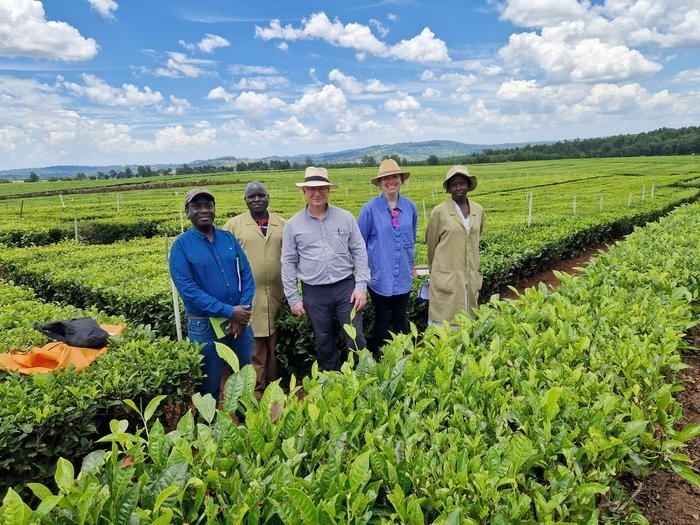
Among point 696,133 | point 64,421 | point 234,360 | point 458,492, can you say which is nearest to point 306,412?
point 234,360

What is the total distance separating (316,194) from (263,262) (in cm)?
88

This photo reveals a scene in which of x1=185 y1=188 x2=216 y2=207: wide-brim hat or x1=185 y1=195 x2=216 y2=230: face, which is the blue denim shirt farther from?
x1=185 y1=188 x2=216 y2=207: wide-brim hat

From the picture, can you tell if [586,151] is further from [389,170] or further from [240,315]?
[240,315]

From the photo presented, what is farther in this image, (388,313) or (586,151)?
(586,151)

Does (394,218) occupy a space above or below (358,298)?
above

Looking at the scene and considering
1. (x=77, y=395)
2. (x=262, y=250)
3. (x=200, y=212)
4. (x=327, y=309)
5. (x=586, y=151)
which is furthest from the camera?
(x=586, y=151)

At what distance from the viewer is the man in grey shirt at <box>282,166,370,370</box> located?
436 cm

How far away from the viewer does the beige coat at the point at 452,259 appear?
495cm

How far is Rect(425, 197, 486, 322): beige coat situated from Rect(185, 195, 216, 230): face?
2172mm

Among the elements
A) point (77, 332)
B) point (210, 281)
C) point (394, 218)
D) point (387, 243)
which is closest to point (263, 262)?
point (210, 281)

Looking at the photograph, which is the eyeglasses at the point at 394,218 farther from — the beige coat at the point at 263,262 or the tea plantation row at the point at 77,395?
the tea plantation row at the point at 77,395

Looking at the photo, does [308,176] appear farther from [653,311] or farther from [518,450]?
[518,450]

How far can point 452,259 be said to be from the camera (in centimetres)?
501

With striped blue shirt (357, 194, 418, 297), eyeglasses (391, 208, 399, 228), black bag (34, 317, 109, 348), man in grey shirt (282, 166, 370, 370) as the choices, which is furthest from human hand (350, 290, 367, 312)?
black bag (34, 317, 109, 348)
